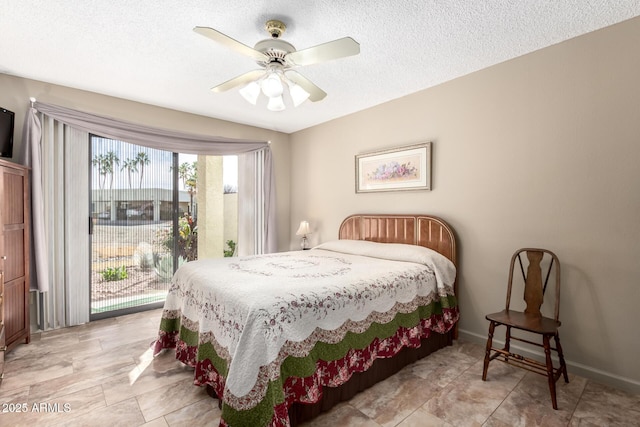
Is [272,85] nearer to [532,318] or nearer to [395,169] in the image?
[395,169]

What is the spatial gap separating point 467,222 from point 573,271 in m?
0.87

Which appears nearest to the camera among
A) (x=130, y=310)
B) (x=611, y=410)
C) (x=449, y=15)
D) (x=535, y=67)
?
(x=611, y=410)

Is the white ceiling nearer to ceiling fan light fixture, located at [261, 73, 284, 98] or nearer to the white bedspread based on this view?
ceiling fan light fixture, located at [261, 73, 284, 98]

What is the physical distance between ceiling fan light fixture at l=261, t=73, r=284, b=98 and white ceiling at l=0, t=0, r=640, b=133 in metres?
0.37

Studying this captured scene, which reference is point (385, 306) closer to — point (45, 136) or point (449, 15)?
point (449, 15)

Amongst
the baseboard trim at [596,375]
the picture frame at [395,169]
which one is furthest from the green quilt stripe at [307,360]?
the picture frame at [395,169]

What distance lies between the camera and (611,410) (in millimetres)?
1916

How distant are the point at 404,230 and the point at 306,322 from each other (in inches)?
77.2

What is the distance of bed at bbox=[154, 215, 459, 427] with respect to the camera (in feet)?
5.10

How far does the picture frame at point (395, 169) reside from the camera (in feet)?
10.8

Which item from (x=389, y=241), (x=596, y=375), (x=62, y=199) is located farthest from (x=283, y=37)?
(x=596, y=375)

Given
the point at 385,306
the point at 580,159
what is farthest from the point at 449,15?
the point at 385,306

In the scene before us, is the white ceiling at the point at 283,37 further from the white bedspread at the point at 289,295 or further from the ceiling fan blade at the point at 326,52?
the white bedspread at the point at 289,295

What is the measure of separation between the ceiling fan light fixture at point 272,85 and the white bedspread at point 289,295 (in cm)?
133
